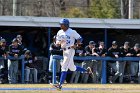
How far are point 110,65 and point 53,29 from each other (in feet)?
11.2

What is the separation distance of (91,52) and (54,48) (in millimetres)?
1654

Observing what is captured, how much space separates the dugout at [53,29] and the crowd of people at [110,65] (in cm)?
132

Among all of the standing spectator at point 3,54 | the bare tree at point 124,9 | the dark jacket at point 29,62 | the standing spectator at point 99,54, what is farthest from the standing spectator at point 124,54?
the bare tree at point 124,9

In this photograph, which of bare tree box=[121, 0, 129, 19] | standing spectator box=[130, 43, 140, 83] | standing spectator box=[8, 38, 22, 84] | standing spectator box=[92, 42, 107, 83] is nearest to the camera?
standing spectator box=[8, 38, 22, 84]

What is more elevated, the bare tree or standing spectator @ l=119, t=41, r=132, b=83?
the bare tree

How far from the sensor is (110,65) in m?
22.3

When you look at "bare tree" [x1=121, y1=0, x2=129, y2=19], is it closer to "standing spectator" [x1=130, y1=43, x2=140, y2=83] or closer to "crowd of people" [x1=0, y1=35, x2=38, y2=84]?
"standing spectator" [x1=130, y1=43, x2=140, y2=83]

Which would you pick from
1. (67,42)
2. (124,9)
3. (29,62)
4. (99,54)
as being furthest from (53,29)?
(124,9)

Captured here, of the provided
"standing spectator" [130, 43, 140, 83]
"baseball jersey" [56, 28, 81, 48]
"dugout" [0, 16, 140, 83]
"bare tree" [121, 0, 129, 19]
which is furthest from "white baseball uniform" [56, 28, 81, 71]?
"bare tree" [121, 0, 129, 19]

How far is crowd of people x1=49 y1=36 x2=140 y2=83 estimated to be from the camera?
70.3 feet

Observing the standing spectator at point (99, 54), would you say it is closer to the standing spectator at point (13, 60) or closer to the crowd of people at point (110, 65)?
the crowd of people at point (110, 65)

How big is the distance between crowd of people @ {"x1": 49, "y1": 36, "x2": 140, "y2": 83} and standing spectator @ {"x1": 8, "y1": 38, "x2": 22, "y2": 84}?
130 cm

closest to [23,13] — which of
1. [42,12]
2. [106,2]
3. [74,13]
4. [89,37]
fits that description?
[42,12]

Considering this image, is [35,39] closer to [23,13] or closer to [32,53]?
[32,53]
